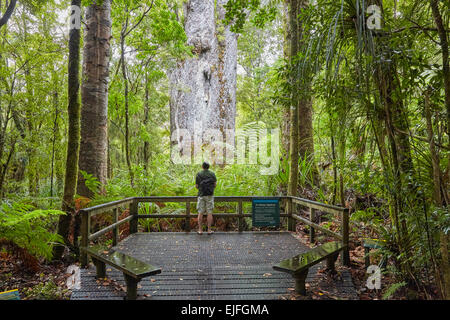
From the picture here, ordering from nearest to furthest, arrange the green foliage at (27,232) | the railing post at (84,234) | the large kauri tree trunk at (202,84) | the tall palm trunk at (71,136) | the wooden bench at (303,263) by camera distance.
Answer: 1. the wooden bench at (303,263)
2. the green foliage at (27,232)
3. the railing post at (84,234)
4. the tall palm trunk at (71,136)
5. the large kauri tree trunk at (202,84)

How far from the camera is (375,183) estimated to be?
127 inches

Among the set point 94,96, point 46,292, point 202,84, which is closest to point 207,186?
point 94,96

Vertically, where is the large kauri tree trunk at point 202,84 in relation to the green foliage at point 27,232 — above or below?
above

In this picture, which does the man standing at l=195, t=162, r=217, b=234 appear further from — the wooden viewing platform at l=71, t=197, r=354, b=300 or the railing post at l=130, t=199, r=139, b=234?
the railing post at l=130, t=199, r=139, b=234

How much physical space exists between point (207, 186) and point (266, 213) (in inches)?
56.8

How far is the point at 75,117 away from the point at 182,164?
5.96m

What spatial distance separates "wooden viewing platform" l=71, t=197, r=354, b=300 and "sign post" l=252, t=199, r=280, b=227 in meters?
0.24

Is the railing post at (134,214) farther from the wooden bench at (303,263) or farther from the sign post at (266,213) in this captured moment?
the wooden bench at (303,263)

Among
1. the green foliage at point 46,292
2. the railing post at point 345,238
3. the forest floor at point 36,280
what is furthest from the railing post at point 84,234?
the railing post at point 345,238

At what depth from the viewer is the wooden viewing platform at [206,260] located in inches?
140

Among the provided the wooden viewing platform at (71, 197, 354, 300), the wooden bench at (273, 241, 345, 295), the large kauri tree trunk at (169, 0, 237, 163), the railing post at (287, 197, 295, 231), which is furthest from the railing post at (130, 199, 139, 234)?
the large kauri tree trunk at (169, 0, 237, 163)

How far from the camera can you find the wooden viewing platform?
3.55 meters

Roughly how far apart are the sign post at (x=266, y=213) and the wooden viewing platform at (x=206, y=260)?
24cm

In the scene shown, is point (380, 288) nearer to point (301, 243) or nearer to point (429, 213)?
point (429, 213)
